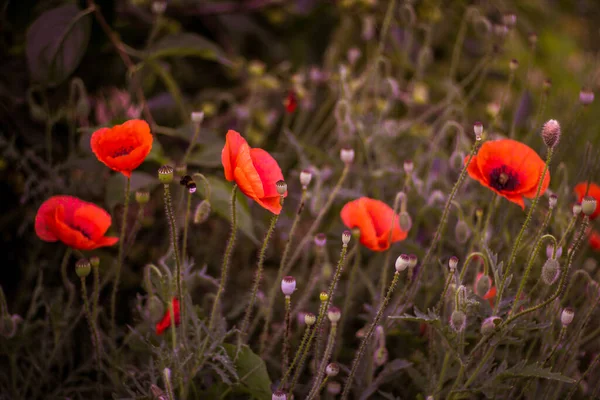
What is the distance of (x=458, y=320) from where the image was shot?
655 millimetres

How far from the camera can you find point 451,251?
46.3 inches

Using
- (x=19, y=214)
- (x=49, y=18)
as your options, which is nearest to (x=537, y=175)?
(x=49, y=18)

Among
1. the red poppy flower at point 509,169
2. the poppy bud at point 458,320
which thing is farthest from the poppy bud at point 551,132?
the poppy bud at point 458,320

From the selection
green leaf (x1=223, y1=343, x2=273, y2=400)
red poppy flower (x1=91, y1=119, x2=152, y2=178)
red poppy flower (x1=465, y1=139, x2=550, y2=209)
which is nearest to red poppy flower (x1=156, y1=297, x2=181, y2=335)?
green leaf (x1=223, y1=343, x2=273, y2=400)

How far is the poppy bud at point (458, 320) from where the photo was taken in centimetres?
65

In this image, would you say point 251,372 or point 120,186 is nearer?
point 251,372

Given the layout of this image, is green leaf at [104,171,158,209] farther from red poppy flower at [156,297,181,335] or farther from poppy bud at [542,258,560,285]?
poppy bud at [542,258,560,285]

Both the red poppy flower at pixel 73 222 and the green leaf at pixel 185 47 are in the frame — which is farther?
the green leaf at pixel 185 47

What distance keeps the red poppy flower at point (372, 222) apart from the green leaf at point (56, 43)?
52 cm

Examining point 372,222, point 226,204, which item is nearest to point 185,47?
→ point 226,204

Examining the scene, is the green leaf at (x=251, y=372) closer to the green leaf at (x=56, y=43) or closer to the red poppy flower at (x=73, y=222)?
the red poppy flower at (x=73, y=222)

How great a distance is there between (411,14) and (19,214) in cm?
82

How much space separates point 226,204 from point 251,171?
25cm

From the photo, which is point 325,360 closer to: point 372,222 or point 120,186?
point 372,222
